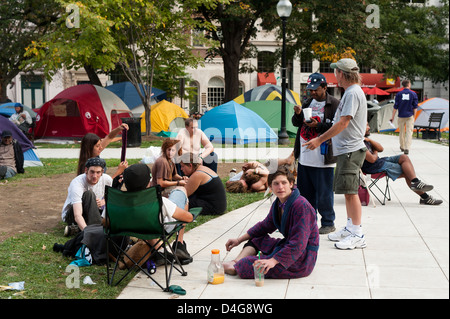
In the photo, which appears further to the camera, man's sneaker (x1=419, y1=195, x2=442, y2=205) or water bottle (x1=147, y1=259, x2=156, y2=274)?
man's sneaker (x1=419, y1=195, x2=442, y2=205)

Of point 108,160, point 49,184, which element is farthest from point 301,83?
A: point 49,184

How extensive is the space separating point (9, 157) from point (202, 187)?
6.16 m

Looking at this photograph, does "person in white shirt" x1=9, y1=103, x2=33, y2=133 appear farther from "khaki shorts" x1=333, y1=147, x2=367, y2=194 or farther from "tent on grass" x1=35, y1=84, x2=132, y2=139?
"khaki shorts" x1=333, y1=147, x2=367, y2=194

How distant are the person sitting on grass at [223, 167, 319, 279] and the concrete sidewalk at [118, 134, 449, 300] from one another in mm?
94

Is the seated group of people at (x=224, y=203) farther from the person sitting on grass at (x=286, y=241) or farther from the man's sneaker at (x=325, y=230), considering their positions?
the man's sneaker at (x=325, y=230)

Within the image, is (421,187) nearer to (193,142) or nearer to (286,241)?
(193,142)

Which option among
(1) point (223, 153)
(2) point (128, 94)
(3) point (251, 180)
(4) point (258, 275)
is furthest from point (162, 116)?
(4) point (258, 275)

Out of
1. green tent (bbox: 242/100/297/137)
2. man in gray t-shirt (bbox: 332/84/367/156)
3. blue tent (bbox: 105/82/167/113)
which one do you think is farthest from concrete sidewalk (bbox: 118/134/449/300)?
blue tent (bbox: 105/82/167/113)

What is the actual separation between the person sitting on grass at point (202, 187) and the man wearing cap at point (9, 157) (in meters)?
5.54

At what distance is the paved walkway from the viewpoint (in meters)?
4.54

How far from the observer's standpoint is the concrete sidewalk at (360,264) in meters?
4.54

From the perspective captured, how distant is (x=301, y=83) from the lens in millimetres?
49781

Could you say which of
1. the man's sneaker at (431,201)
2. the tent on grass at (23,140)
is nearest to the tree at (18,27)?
→ the tent on grass at (23,140)

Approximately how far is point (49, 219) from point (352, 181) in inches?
170
